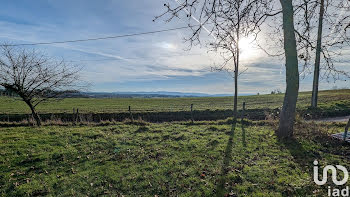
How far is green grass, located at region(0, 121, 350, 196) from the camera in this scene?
14.9 ft

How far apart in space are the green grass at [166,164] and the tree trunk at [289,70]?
2.65 ft

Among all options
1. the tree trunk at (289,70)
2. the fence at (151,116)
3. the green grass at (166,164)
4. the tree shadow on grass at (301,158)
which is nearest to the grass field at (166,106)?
the fence at (151,116)

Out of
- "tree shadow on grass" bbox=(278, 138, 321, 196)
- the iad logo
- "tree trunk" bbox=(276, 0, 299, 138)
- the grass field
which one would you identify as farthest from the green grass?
the grass field

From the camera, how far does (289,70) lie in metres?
7.96

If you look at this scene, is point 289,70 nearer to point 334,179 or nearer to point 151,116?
point 334,179

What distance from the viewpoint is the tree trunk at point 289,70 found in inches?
302

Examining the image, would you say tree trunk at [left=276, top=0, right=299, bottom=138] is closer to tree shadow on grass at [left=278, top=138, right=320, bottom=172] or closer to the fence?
tree shadow on grass at [left=278, top=138, right=320, bottom=172]

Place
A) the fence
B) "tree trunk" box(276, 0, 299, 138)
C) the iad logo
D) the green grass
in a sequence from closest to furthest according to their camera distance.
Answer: the iad logo → the green grass → "tree trunk" box(276, 0, 299, 138) → the fence

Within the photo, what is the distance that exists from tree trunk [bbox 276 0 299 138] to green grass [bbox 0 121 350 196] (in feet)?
2.65

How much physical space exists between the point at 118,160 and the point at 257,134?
22.9 feet

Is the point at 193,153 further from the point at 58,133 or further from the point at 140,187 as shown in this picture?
the point at 58,133

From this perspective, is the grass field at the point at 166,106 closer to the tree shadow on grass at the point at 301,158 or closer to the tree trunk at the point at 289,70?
the tree trunk at the point at 289,70

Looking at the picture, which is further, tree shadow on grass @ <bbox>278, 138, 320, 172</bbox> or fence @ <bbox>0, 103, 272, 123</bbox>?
fence @ <bbox>0, 103, 272, 123</bbox>

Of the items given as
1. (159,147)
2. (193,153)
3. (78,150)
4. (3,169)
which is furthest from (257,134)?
(3,169)
